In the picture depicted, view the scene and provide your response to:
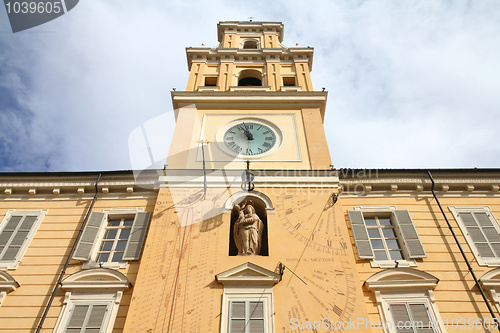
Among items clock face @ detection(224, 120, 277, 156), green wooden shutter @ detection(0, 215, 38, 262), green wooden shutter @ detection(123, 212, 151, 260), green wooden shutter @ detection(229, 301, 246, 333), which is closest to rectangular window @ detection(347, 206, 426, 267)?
green wooden shutter @ detection(229, 301, 246, 333)

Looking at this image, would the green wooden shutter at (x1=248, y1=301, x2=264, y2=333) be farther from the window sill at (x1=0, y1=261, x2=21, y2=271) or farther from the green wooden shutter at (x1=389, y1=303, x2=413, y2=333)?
the window sill at (x1=0, y1=261, x2=21, y2=271)

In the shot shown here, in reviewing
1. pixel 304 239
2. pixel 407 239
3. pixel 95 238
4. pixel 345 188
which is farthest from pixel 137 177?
pixel 407 239

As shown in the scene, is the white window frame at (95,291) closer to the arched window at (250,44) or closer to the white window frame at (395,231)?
the white window frame at (395,231)

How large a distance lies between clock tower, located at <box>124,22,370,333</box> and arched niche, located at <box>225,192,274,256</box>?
0.11 ft

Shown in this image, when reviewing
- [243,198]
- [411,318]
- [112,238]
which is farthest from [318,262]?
[112,238]

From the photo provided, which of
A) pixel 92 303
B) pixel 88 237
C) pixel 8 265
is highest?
pixel 88 237

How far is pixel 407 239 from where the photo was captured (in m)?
12.4

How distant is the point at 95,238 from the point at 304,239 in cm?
654

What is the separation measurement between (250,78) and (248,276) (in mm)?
13627

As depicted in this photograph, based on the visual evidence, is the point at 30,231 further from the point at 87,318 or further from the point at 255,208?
the point at 255,208

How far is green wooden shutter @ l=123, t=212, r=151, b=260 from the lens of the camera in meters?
12.1

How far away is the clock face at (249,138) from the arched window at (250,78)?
5.15 meters

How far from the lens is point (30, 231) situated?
13.0 m

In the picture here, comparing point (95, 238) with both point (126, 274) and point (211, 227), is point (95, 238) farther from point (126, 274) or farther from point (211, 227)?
point (211, 227)
